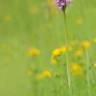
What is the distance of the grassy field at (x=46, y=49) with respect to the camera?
3.63 meters

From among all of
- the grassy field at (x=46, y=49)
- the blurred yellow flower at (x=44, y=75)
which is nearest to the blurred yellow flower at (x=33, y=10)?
the grassy field at (x=46, y=49)

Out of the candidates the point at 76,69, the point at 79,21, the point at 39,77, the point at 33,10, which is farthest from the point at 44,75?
the point at 33,10

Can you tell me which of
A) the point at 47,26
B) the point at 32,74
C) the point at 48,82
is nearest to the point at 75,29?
the point at 47,26

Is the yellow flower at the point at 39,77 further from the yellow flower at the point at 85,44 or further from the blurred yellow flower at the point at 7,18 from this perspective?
the blurred yellow flower at the point at 7,18

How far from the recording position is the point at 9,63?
5980 mm

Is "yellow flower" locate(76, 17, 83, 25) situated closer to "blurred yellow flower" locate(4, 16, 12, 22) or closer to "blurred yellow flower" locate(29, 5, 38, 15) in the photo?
"blurred yellow flower" locate(29, 5, 38, 15)

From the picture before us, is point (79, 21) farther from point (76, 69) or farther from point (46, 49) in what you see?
point (76, 69)

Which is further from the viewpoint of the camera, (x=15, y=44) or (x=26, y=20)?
(x=26, y=20)

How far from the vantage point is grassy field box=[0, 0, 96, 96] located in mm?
3631

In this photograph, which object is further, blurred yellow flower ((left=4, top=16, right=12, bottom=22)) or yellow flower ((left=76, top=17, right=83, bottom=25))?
blurred yellow flower ((left=4, top=16, right=12, bottom=22))

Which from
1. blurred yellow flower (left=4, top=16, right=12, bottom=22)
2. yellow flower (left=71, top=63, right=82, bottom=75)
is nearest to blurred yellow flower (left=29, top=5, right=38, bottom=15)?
blurred yellow flower (left=4, top=16, right=12, bottom=22)

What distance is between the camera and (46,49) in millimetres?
5785

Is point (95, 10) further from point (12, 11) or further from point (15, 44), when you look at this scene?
point (12, 11)

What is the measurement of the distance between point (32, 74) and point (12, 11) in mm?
2972
